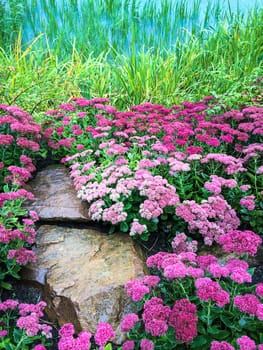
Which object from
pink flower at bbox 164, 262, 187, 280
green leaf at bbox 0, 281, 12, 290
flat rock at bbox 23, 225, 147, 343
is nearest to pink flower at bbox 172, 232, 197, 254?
flat rock at bbox 23, 225, 147, 343

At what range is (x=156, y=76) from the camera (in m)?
5.45

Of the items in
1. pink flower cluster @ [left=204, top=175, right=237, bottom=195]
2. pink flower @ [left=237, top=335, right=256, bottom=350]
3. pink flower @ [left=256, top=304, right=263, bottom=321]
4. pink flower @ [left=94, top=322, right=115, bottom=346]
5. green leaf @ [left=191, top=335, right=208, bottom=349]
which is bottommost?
green leaf @ [left=191, top=335, right=208, bottom=349]

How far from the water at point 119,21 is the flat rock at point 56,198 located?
3.45m

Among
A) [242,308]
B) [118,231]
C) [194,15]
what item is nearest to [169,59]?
[194,15]

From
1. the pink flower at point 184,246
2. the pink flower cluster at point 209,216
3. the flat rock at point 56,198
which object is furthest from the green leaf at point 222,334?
the flat rock at point 56,198

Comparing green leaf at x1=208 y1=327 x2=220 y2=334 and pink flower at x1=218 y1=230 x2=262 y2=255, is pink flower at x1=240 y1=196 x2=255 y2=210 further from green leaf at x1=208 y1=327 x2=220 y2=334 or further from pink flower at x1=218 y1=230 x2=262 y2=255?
green leaf at x1=208 y1=327 x2=220 y2=334

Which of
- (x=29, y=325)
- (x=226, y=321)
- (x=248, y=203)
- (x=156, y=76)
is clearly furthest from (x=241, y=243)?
(x=156, y=76)

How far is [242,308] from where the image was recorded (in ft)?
5.95

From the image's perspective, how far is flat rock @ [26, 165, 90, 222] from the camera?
311 centimetres

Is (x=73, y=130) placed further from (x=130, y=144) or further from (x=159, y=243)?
(x=159, y=243)

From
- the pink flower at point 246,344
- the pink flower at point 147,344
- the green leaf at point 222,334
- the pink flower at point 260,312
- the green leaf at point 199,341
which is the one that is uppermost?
the pink flower at point 260,312

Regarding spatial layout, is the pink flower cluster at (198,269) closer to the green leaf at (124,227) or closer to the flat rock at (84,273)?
the flat rock at (84,273)

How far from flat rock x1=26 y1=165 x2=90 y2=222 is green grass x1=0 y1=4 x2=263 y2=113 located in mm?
1082

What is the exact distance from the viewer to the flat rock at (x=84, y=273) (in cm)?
239
